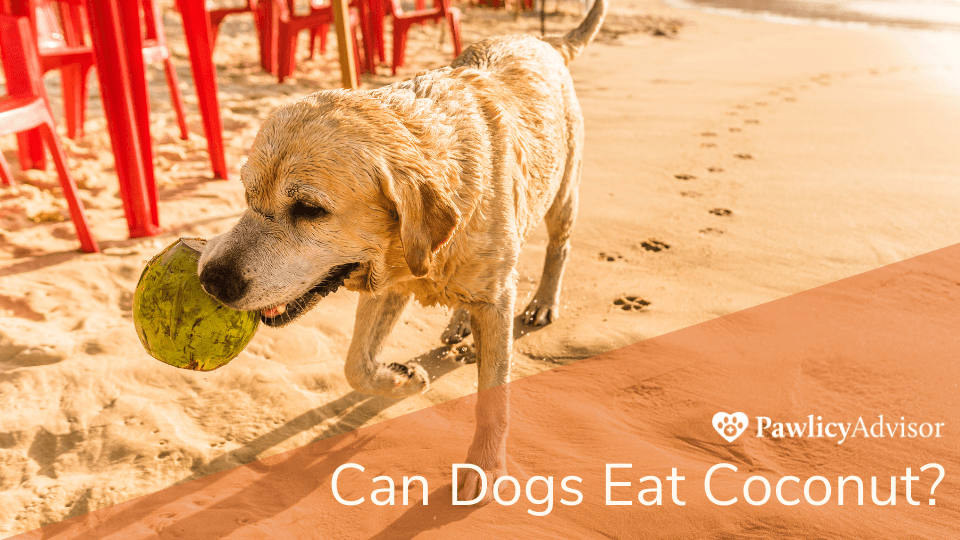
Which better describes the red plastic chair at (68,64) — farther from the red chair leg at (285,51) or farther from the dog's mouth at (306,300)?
the dog's mouth at (306,300)

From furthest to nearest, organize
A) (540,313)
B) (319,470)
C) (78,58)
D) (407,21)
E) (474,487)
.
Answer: (407,21) < (78,58) < (540,313) < (319,470) < (474,487)

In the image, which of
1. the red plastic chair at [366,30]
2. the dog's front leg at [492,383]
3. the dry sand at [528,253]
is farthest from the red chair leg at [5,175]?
the red plastic chair at [366,30]

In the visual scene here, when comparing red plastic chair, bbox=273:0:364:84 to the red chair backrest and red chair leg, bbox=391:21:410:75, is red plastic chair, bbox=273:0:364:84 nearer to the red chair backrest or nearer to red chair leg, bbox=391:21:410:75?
red chair leg, bbox=391:21:410:75

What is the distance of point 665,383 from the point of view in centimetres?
333

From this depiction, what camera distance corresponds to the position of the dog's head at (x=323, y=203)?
2.21 metres

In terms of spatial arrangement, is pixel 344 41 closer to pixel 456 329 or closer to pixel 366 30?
pixel 456 329

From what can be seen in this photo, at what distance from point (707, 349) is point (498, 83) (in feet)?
5.84

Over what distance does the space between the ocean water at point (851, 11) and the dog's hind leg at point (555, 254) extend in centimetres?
1369

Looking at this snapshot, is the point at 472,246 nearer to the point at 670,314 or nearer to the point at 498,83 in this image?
the point at 498,83

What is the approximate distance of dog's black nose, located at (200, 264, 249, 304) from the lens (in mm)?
2207

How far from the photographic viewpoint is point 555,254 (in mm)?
3936

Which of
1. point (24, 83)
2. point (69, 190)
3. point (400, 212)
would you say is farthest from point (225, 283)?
point (24, 83)

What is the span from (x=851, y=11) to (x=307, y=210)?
1812cm

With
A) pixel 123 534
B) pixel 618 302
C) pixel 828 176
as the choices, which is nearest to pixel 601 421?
pixel 618 302
